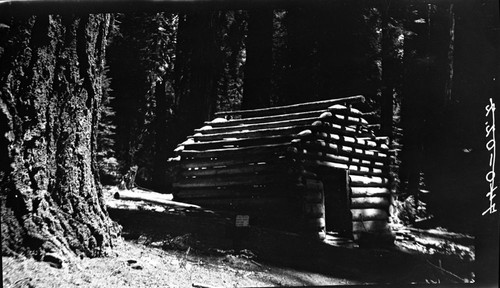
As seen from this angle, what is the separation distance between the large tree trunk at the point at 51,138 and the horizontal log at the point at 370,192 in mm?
2375

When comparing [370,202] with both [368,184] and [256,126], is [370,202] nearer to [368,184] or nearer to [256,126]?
[368,184]

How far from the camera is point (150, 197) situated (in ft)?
10.2

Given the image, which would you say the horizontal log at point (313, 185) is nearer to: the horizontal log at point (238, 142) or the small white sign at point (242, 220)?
the horizontal log at point (238, 142)

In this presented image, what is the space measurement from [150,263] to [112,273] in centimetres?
33

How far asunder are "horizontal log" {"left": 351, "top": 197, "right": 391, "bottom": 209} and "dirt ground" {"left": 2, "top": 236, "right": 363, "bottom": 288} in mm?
745

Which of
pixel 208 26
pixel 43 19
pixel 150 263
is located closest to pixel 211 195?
pixel 150 263

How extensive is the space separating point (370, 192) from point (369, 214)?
8.6 inches

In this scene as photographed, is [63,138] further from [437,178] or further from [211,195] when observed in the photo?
[437,178]

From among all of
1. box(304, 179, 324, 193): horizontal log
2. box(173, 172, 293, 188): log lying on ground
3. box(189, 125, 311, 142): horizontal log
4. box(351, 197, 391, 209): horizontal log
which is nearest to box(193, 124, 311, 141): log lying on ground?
box(189, 125, 311, 142): horizontal log

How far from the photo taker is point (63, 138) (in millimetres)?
2816

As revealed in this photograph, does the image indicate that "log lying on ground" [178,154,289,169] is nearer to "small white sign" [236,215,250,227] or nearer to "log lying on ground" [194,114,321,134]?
"log lying on ground" [194,114,321,134]

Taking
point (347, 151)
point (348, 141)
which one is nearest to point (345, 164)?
point (347, 151)

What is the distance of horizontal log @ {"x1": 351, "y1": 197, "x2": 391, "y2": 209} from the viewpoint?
309cm

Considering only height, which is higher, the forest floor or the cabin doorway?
the cabin doorway
